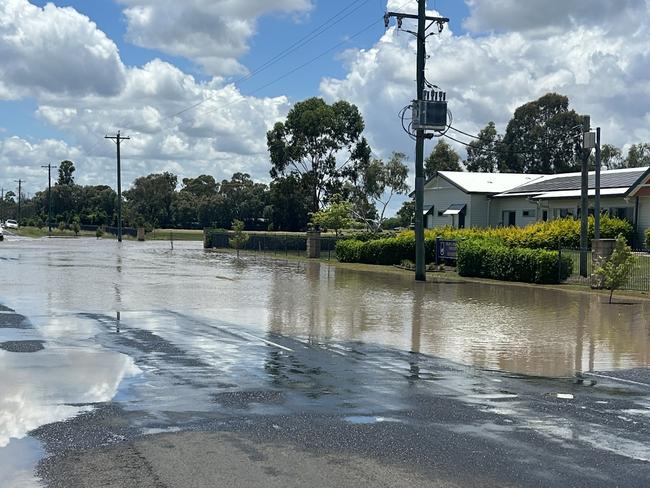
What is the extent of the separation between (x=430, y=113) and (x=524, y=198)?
2255cm

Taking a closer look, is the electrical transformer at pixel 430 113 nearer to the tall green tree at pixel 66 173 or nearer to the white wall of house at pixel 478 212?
the white wall of house at pixel 478 212

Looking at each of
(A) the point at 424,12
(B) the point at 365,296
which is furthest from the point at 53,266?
(A) the point at 424,12

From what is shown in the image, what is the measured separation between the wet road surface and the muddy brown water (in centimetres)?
10

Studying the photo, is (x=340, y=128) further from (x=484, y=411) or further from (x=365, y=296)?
(x=484, y=411)

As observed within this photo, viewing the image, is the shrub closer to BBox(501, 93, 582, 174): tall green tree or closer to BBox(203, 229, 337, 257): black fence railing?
BBox(203, 229, 337, 257): black fence railing

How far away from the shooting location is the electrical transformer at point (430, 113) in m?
29.5

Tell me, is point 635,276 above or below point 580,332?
above

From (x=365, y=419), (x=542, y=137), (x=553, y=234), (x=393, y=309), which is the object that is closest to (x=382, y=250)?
(x=553, y=234)

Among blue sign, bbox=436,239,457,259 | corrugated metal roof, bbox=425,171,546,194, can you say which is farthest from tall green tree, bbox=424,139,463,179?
blue sign, bbox=436,239,457,259

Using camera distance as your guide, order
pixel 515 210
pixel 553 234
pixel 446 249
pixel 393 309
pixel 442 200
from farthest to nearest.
Result: pixel 442 200
pixel 515 210
pixel 553 234
pixel 446 249
pixel 393 309

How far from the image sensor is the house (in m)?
40.2

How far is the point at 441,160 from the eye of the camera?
82.4m

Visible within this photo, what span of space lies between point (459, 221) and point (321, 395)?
46139 millimetres

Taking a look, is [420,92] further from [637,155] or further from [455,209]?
[637,155]
